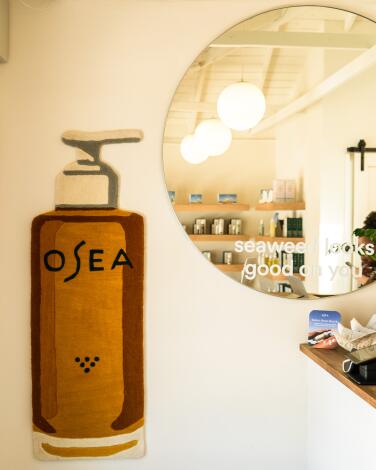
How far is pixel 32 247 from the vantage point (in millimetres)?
2221

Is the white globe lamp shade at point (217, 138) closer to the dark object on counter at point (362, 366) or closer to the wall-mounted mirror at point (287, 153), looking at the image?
the wall-mounted mirror at point (287, 153)

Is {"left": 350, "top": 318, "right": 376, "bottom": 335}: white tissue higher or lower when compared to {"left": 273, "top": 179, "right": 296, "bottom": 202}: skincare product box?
lower

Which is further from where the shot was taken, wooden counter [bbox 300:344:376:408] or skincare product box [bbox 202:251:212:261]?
skincare product box [bbox 202:251:212:261]

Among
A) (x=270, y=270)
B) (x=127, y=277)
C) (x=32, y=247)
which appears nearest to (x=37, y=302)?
(x=32, y=247)

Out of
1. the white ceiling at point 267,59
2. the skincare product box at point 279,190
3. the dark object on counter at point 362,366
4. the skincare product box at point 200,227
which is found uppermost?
the white ceiling at point 267,59

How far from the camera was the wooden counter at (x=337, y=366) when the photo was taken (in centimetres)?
162

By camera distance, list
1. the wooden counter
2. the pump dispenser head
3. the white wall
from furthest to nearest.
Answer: the pump dispenser head
the white wall
the wooden counter

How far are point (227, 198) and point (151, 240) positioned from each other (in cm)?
35

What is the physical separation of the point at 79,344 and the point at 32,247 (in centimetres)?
42

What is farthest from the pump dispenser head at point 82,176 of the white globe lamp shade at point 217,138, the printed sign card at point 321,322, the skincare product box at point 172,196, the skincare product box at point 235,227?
the printed sign card at point 321,322

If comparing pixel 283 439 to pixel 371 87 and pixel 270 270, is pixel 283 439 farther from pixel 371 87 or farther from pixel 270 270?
pixel 371 87

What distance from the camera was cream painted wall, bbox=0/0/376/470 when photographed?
2.23m

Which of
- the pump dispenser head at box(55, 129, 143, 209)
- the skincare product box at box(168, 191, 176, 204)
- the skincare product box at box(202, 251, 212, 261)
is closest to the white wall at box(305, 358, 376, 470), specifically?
the skincare product box at box(202, 251, 212, 261)

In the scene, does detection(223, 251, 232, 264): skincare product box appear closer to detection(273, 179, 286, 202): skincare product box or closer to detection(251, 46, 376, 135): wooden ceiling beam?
detection(273, 179, 286, 202): skincare product box
